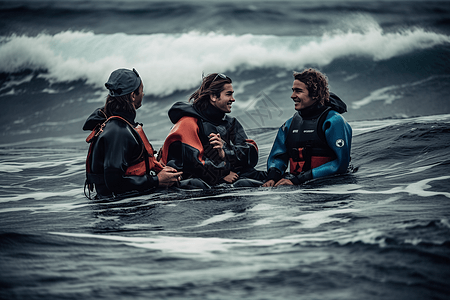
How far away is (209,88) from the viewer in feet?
19.1

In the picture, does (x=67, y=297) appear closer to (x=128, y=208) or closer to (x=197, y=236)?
(x=197, y=236)

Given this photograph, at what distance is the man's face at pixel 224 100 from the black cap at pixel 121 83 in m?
0.98

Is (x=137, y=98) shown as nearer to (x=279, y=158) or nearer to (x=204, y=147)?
(x=204, y=147)

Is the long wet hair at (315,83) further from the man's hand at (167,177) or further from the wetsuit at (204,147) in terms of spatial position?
the man's hand at (167,177)

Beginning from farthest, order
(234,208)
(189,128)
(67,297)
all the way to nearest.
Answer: (189,128) → (234,208) → (67,297)

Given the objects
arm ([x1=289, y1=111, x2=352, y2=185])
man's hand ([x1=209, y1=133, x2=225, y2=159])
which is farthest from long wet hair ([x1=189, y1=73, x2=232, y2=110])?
arm ([x1=289, y1=111, x2=352, y2=185])

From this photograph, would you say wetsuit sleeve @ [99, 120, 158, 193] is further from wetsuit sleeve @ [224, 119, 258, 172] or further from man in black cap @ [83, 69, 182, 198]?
wetsuit sleeve @ [224, 119, 258, 172]

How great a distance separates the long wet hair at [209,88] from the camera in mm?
5785

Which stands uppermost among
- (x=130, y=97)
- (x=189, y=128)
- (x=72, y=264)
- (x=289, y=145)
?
(x=130, y=97)

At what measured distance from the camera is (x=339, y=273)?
2.63 m

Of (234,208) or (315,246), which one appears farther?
(234,208)

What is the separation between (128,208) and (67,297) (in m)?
2.51

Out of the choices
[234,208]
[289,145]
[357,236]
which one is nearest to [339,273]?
[357,236]

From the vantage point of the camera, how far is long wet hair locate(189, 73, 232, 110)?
19.0ft
